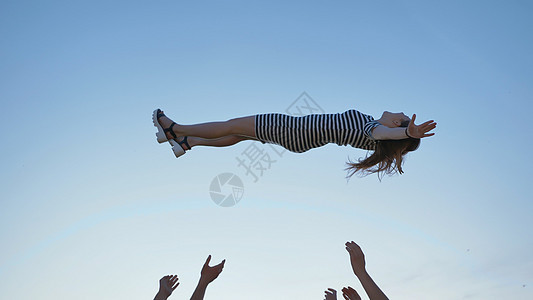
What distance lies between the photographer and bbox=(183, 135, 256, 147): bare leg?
564 centimetres

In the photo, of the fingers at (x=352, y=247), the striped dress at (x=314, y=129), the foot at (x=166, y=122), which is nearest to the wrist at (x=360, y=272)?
the fingers at (x=352, y=247)

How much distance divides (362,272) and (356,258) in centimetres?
12

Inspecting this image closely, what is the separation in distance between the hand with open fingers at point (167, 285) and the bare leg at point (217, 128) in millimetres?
1635

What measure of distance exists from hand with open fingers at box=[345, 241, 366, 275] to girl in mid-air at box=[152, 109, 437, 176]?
4.21ft

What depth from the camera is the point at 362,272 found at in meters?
4.13

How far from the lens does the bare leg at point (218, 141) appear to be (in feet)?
18.5

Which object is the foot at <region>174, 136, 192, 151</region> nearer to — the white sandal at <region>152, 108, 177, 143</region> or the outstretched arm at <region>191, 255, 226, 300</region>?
the white sandal at <region>152, 108, 177, 143</region>

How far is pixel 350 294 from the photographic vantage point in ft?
13.9

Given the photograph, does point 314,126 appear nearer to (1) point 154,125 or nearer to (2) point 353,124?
(2) point 353,124

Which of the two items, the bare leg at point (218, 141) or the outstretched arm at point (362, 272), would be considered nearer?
the outstretched arm at point (362, 272)

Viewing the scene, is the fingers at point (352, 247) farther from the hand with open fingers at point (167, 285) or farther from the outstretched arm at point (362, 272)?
the hand with open fingers at point (167, 285)

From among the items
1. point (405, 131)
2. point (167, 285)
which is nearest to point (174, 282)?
point (167, 285)

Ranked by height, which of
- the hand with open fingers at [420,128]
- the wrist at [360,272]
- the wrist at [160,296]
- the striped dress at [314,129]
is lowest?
the wrist at [160,296]

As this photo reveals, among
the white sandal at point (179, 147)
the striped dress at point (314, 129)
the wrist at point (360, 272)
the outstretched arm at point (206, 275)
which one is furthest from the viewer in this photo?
the white sandal at point (179, 147)
